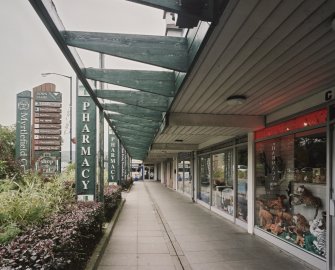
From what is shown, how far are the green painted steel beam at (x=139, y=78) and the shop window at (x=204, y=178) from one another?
9.05m

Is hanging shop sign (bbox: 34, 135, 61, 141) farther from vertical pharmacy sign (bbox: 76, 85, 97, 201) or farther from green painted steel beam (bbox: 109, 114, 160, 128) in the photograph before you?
vertical pharmacy sign (bbox: 76, 85, 97, 201)

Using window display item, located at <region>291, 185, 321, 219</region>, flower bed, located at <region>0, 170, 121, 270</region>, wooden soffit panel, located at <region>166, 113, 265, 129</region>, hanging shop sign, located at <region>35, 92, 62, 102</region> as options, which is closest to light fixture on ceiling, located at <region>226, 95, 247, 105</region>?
wooden soffit panel, located at <region>166, 113, 265, 129</region>

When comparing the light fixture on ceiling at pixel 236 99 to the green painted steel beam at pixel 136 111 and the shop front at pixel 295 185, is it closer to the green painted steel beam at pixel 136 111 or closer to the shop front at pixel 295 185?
the shop front at pixel 295 185

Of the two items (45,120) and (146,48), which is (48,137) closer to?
(45,120)

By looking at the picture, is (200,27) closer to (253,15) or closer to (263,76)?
(253,15)

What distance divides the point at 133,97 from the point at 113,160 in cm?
1150

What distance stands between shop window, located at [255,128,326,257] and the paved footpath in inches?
18.9

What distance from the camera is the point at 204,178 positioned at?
15.7 m

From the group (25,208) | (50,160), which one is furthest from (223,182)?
(25,208)

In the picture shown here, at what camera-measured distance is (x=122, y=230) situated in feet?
30.4

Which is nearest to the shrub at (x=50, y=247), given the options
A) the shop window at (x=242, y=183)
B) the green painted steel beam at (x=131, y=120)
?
the shop window at (x=242, y=183)

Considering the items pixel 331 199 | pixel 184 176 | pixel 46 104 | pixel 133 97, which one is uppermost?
pixel 46 104

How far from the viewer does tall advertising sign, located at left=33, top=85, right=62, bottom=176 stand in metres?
11.5

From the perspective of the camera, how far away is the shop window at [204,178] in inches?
581
